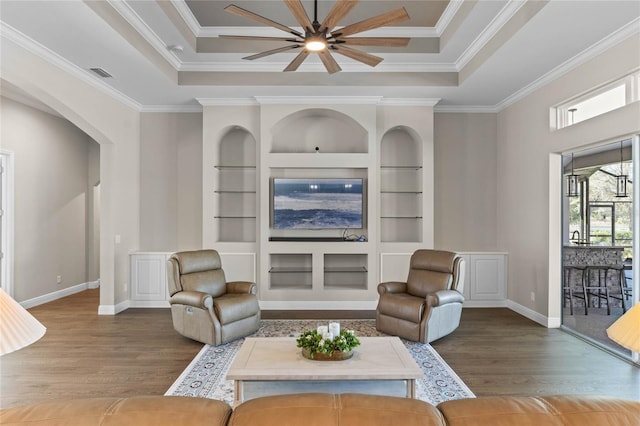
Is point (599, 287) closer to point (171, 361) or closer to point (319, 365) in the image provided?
point (319, 365)

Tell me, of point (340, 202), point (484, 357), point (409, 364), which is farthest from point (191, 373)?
point (340, 202)

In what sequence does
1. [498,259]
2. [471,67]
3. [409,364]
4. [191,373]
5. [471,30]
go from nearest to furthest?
Result: [409,364] < [191,373] < [471,30] < [471,67] < [498,259]

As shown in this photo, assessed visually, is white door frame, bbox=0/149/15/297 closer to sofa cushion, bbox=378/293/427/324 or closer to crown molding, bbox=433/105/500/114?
sofa cushion, bbox=378/293/427/324

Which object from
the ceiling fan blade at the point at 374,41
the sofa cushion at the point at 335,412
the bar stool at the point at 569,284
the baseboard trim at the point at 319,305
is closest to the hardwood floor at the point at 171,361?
the bar stool at the point at 569,284

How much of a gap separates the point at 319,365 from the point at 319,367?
0.03 metres

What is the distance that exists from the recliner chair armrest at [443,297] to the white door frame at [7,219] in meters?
5.79

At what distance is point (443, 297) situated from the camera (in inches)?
162

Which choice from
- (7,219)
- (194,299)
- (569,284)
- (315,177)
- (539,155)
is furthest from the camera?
(315,177)

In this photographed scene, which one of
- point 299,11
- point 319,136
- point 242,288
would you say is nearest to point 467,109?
point 319,136

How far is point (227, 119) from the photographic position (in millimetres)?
5711

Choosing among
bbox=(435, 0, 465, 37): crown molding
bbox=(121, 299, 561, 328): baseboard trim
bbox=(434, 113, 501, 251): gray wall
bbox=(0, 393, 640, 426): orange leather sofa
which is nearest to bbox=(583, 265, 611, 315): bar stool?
bbox=(121, 299, 561, 328): baseboard trim

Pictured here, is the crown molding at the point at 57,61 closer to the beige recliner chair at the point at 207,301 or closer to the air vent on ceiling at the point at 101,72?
the air vent on ceiling at the point at 101,72

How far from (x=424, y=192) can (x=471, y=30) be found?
2349mm

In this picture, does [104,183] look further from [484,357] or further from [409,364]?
[484,357]
